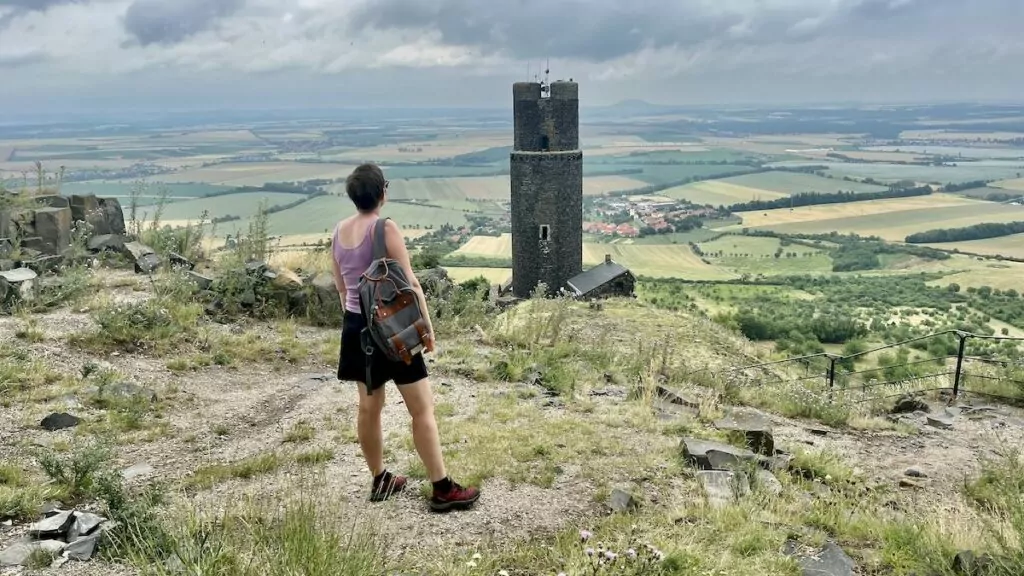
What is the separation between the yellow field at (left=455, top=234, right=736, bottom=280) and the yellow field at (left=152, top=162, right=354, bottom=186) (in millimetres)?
20194

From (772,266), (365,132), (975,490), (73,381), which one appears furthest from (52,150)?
(975,490)

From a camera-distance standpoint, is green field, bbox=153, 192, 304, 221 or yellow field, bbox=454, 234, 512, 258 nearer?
green field, bbox=153, 192, 304, 221

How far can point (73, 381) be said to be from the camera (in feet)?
19.6

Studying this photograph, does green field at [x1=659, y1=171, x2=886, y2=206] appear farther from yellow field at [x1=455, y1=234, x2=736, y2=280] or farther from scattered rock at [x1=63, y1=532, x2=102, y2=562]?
scattered rock at [x1=63, y1=532, x2=102, y2=562]

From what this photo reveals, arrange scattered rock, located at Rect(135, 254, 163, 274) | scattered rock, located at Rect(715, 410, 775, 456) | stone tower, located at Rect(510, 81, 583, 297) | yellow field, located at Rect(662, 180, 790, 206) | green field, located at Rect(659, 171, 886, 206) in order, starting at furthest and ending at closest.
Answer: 1. green field, located at Rect(659, 171, 886, 206)
2. yellow field, located at Rect(662, 180, 790, 206)
3. stone tower, located at Rect(510, 81, 583, 297)
4. scattered rock, located at Rect(135, 254, 163, 274)
5. scattered rock, located at Rect(715, 410, 775, 456)

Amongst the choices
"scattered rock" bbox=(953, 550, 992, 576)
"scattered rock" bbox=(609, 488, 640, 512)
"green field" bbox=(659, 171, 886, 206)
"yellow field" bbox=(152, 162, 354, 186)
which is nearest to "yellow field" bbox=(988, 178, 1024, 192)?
"green field" bbox=(659, 171, 886, 206)

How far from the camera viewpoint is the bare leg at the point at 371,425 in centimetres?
387

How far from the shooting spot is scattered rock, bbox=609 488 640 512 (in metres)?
4.16

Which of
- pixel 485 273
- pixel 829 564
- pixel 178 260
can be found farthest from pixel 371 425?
pixel 485 273

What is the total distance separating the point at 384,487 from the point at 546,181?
2575cm

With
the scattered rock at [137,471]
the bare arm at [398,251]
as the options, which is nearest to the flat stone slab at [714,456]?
the bare arm at [398,251]

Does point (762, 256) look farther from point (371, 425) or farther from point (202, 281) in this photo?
point (371, 425)

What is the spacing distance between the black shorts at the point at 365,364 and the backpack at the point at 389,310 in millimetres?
107

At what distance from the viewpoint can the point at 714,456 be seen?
5051 millimetres
